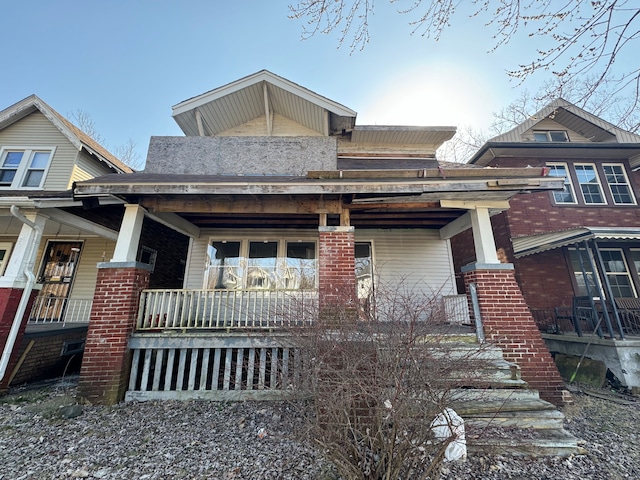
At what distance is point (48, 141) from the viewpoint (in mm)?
8883

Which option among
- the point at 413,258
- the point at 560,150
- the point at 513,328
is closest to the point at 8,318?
the point at 413,258

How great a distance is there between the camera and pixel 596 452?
11.2ft

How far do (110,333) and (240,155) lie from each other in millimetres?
5286

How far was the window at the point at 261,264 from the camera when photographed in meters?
7.65

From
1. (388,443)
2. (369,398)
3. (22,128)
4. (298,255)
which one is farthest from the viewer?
Answer: (22,128)

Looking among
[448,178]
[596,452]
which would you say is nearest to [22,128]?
[448,178]

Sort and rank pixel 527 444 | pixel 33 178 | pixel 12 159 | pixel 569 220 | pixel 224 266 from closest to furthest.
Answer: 1. pixel 527 444
2. pixel 224 266
3. pixel 33 178
4. pixel 12 159
5. pixel 569 220

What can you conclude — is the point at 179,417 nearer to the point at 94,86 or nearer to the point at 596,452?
the point at 596,452

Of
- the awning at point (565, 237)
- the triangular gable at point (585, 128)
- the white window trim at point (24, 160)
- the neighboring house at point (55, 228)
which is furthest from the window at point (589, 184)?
the white window trim at point (24, 160)

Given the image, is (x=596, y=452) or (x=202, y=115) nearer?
(x=596, y=452)

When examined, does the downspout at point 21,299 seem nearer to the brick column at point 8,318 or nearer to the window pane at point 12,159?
the brick column at point 8,318

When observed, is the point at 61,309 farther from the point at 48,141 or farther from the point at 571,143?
the point at 571,143

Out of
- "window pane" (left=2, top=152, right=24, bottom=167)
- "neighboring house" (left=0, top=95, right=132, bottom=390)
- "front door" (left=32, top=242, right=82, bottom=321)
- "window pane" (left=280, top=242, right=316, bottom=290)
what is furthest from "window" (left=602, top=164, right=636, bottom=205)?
"window pane" (left=2, top=152, right=24, bottom=167)

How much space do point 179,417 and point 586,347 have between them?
9.03 metres
